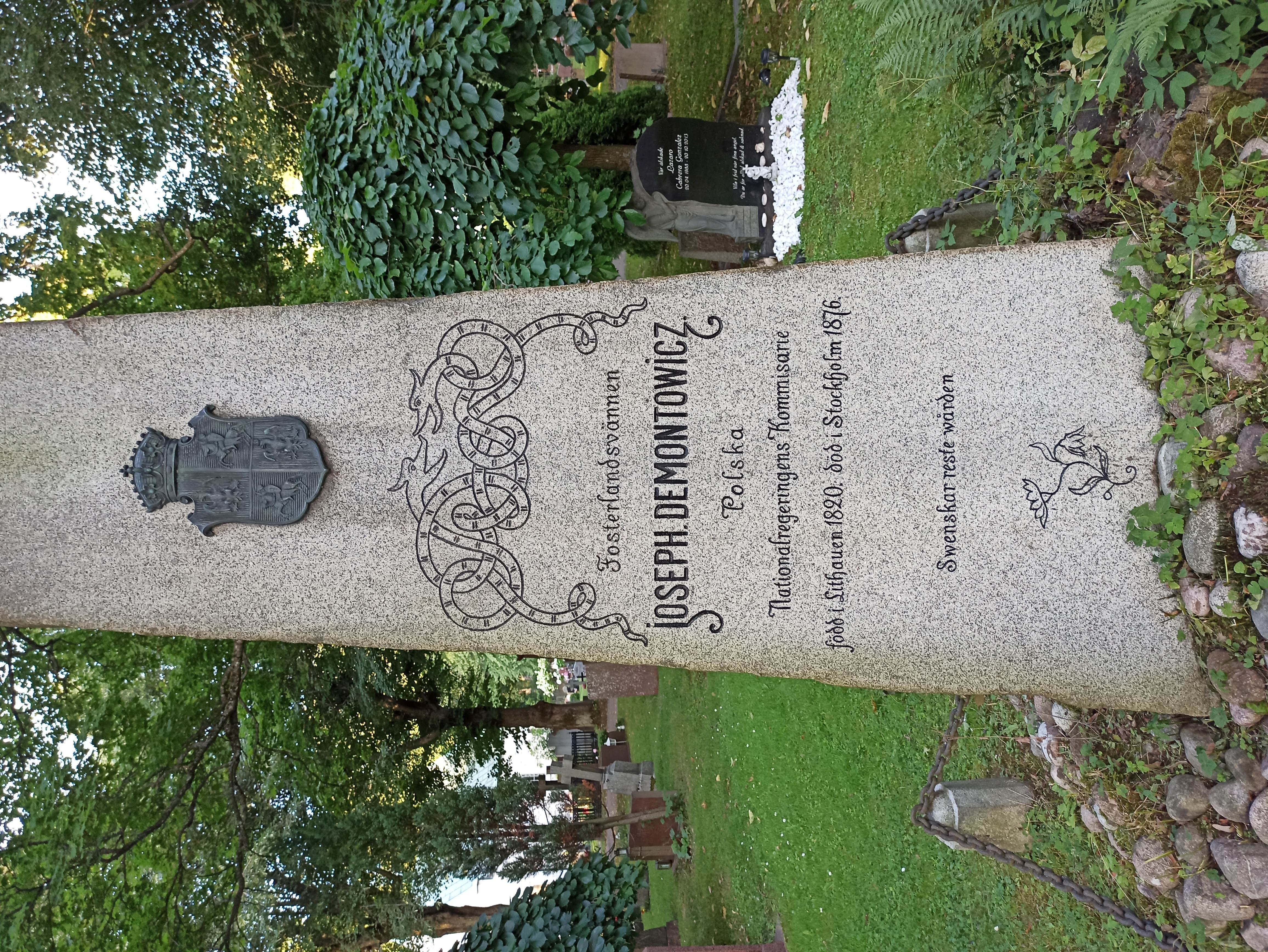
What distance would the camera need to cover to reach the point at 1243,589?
360 centimetres

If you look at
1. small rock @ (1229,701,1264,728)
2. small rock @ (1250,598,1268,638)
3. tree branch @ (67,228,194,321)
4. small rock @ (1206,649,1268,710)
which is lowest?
small rock @ (1229,701,1264,728)

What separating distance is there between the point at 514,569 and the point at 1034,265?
2.79m

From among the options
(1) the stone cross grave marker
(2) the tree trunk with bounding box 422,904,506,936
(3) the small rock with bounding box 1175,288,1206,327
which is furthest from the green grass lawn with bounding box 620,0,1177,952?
(2) the tree trunk with bounding box 422,904,506,936

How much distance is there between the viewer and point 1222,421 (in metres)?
3.72

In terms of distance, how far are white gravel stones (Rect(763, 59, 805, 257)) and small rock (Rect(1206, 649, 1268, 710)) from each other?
6472mm

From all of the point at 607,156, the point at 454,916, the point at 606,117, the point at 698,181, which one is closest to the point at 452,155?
the point at 698,181

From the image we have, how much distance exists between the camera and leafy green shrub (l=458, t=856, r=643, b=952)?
8.42 metres

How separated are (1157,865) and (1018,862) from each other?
0.81 m

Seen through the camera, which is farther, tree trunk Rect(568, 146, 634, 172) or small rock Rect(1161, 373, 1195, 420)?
tree trunk Rect(568, 146, 634, 172)

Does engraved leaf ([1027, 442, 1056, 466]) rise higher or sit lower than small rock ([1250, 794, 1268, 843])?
higher

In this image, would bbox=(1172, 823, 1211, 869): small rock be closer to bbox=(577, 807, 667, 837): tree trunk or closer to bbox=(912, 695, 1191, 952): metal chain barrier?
bbox=(912, 695, 1191, 952): metal chain barrier

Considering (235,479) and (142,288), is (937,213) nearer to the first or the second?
(235,479)

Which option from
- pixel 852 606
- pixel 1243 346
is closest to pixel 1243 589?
pixel 1243 346

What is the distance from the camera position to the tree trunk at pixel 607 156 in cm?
983
